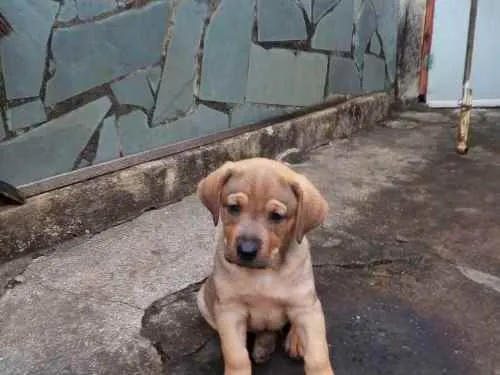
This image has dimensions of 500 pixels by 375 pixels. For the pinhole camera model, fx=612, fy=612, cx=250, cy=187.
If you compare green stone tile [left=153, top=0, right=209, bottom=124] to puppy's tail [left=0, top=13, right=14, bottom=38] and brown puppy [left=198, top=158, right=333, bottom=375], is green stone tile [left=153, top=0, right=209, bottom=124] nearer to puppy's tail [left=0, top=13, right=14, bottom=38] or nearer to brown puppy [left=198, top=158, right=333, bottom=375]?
puppy's tail [left=0, top=13, right=14, bottom=38]

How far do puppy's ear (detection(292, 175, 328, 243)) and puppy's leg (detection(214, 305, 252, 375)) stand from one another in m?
0.42

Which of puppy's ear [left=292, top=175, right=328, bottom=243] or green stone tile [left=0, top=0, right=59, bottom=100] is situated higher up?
green stone tile [left=0, top=0, right=59, bottom=100]

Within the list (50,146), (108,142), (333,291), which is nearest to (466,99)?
(333,291)

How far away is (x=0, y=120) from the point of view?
11.8ft

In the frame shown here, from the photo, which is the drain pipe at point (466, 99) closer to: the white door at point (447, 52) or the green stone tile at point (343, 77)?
the green stone tile at point (343, 77)

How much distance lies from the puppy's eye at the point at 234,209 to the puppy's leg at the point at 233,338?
41 centimetres

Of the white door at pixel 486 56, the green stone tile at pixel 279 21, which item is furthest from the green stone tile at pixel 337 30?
the white door at pixel 486 56

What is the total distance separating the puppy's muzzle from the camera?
91.8 inches

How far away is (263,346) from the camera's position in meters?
2.76

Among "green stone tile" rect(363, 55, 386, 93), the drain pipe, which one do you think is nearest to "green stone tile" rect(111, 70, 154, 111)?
the drain pipe

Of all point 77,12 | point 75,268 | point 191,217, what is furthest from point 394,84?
point 75,268

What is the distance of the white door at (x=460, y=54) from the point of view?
793 centimetres

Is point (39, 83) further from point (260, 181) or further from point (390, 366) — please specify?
point (390, 366)

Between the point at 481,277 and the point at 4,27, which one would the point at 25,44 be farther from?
the point at 481,277
